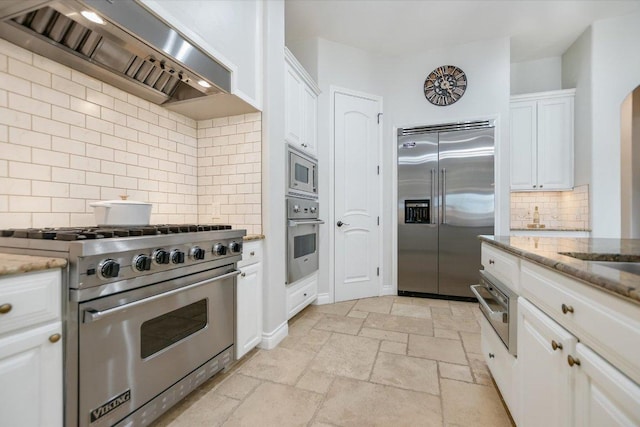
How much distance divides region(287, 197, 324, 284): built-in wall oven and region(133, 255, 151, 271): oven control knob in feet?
4.57

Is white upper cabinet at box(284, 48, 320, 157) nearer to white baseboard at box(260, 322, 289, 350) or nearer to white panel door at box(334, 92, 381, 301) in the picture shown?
white panel door at box(334, 92, 381, 301)

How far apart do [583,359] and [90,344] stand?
62.2 inches

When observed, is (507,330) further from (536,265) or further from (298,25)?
(298,25)

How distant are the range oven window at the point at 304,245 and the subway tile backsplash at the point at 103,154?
582mm

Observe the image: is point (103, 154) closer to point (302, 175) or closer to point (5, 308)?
point (5, 308)

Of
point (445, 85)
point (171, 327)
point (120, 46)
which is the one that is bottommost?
point (171, 327)

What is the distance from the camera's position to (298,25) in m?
3.24

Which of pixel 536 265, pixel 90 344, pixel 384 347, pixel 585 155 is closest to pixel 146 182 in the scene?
pixel 90 344

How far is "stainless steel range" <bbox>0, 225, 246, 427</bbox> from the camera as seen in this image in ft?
3.41

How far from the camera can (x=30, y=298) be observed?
0.92m

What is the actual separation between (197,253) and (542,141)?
424 cm

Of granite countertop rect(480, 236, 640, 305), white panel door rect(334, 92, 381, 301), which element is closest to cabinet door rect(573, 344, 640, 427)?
granite countertop rect(480, 236, 640, 305)

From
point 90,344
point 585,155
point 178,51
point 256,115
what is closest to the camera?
point 90,344

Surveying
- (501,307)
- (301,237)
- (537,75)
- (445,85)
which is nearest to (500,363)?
(501,307)
